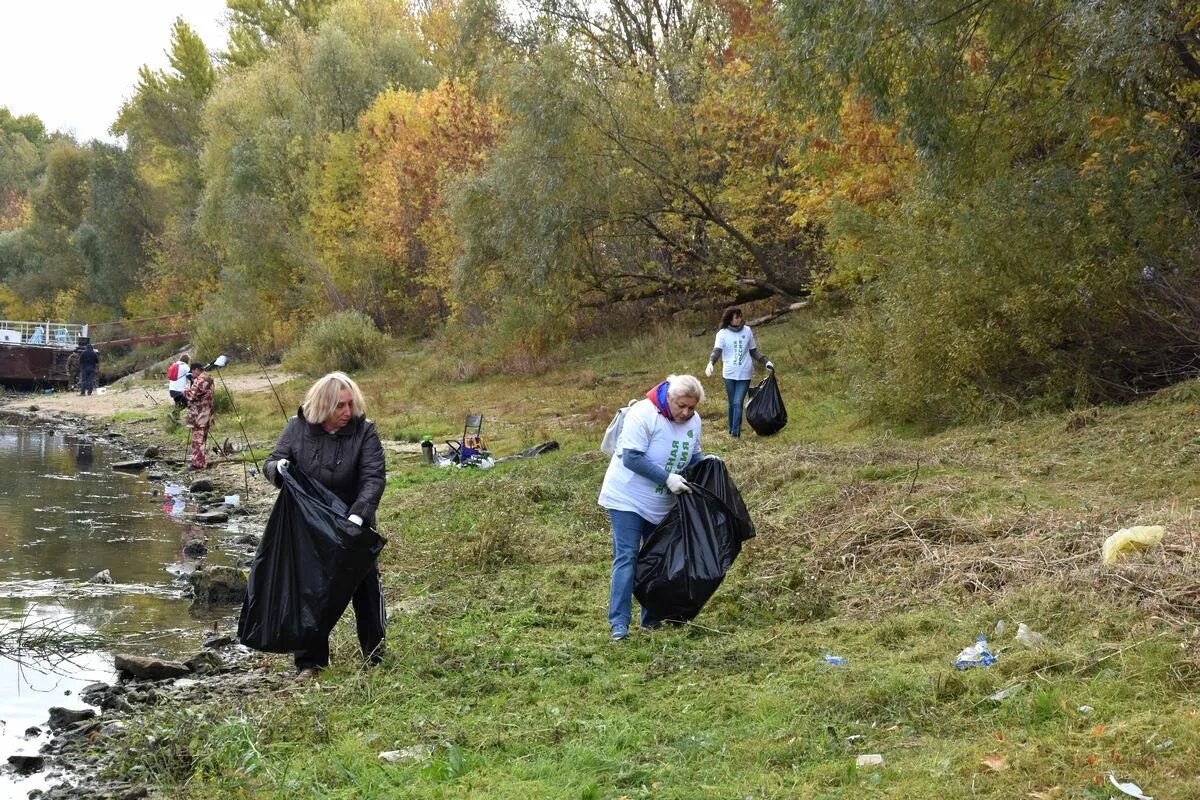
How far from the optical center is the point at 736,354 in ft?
49.7

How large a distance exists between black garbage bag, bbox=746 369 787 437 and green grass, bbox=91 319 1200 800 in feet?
8.88

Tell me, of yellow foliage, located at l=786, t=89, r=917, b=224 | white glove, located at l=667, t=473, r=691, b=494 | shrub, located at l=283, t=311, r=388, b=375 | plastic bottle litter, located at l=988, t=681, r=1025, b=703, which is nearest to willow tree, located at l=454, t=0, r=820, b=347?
yellow foliage, located at l=786, t=89, r=917, b=224

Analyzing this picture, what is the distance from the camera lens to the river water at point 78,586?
816 centimetres

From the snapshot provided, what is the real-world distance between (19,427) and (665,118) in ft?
61.1

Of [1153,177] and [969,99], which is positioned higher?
[969,99]

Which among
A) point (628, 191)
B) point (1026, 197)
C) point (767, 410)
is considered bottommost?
point (767, 410)

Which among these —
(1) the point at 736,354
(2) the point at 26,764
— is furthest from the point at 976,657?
(1) the point at 736,354

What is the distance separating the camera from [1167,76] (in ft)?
45.5

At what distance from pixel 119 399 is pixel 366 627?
32.7 metres

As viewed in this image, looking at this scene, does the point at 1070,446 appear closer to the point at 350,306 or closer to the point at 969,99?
the point at 969,99

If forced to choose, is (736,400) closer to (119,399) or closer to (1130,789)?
(1130,789)

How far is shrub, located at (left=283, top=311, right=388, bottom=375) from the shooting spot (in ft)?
113

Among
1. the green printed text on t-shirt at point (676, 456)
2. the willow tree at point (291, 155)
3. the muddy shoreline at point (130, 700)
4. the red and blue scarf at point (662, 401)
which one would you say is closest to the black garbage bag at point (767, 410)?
the muddy shoreline at point (130, 700)

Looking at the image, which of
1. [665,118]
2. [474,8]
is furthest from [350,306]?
[665,118]
